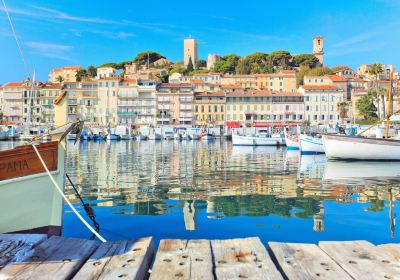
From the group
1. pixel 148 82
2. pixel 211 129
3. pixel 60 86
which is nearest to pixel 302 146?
pixel 211 129

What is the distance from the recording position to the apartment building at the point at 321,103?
10212cm

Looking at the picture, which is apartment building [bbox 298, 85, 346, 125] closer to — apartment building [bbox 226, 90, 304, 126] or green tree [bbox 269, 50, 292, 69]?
apartment building [bbox 226, 90, 304, 126]

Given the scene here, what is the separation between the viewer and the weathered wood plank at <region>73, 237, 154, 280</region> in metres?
3.80

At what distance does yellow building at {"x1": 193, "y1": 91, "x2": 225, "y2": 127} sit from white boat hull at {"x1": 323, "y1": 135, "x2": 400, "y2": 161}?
237 feet

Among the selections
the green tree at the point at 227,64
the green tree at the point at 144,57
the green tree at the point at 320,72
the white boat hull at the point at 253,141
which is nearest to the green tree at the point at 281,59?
the green tree at the point at 227,64

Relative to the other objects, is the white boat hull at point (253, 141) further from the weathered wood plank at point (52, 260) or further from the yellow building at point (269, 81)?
the yellow building at point (269, 81)

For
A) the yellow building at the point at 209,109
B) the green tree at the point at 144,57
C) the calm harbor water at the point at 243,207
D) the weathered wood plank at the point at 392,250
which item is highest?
the green tree at the point at 144,57

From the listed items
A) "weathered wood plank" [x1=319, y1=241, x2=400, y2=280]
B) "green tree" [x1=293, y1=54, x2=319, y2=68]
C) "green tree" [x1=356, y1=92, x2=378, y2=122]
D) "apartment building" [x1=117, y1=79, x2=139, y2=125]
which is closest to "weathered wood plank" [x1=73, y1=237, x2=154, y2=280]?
"weathered wood plank" [x1=319, y1=241, x2=400, y2=280]

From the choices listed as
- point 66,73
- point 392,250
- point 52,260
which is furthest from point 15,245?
point 66,73

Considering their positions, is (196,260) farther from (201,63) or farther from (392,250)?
(201,63)

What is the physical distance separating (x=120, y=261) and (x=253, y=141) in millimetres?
55703

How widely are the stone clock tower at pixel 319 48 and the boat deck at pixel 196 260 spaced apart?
160 meters

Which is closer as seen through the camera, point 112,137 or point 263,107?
point 112,137

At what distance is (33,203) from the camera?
7.07 metres
